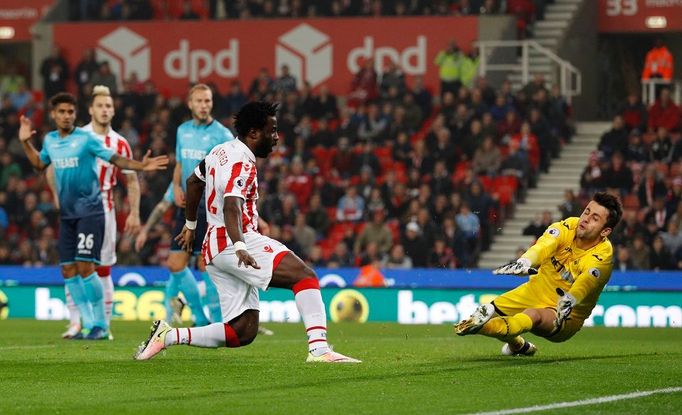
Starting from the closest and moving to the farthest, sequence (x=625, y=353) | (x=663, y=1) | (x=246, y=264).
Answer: (x=246, y=264)
(x=625, y=353)
(x=663, y=1)

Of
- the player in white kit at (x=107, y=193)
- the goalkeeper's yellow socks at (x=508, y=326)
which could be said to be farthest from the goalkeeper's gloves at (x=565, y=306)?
the player in white kit at (x=107, y=193)

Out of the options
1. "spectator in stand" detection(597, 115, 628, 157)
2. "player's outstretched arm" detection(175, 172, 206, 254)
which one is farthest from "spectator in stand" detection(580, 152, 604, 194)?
"player's outstretched arm" detection(175, 172, 206, 254)

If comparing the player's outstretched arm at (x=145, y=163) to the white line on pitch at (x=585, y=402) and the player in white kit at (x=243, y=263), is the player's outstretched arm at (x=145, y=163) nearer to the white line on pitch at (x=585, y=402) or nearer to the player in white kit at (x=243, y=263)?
the player in white kit at (x=243, y=263)

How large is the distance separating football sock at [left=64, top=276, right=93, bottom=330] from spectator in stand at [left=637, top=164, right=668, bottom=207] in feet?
40.7

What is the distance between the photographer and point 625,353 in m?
13.0

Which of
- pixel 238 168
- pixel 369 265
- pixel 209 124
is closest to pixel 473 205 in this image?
pixel 369 265

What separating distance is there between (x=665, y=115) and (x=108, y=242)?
1440cm

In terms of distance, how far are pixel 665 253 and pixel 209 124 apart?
10.5 meters

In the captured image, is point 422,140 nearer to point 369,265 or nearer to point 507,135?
point 507,135

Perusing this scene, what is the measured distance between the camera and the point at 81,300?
49.6 ft

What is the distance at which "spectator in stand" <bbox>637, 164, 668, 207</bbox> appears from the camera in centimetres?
2478

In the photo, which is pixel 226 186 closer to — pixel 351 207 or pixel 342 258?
pixel 342 258

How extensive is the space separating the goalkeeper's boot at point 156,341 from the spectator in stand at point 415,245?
45.0 feet

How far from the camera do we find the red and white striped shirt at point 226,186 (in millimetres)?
10578
